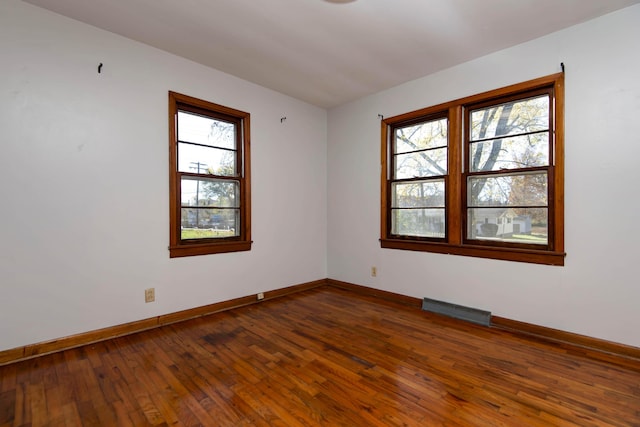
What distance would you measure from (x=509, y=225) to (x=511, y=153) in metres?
0.73

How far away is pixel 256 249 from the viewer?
3826 mm

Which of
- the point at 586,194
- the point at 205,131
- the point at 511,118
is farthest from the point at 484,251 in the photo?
the point at 205,131

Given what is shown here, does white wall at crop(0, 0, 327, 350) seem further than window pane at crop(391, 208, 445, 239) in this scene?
No

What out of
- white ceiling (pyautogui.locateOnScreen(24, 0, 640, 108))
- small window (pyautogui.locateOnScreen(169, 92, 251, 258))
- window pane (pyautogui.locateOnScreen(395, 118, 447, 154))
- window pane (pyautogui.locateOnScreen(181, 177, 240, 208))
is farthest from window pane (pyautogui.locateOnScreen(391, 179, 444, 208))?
window pane (pyautogui.locateOnScreen(181, 177, 240, 208))

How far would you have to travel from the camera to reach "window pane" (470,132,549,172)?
2.80 meters

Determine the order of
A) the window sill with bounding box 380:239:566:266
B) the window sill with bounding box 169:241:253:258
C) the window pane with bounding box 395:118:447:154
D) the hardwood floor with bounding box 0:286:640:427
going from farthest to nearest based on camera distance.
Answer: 1. the window pane with bounding box 395:118:447:154
2. the window sill with bounding box 169:241:253:258
3. the window sill with bounding box 380:239:566:266
4. the hardwood floor with bounding box 0:286:640:427

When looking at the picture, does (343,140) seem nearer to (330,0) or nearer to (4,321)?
(330,0)

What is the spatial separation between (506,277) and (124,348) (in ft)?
11.8

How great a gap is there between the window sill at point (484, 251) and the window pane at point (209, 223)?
196 centimetres

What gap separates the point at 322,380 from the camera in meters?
2.03

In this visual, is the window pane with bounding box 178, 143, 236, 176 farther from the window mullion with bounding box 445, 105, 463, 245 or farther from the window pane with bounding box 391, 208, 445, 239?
the window mullion with bounding box 445, 105, 463, 245

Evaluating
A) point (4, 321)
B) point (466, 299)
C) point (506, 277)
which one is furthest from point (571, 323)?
point (4, 321)

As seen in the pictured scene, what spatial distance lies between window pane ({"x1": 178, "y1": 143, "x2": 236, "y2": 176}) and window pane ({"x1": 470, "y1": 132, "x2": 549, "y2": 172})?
2.82 m

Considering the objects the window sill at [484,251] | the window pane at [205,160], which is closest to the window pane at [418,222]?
the window sill at [484,251]
